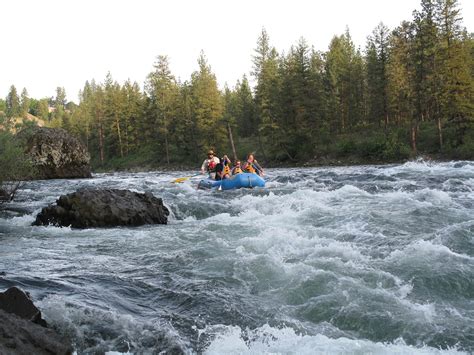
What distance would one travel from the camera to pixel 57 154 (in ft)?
104

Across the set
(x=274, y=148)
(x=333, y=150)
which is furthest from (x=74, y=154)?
(x=333, y=150)

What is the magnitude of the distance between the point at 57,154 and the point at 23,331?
97.5 ft

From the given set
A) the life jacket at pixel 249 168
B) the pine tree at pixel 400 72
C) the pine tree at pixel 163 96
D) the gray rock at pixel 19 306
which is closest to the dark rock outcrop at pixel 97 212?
the gray rock at pixel 19 306

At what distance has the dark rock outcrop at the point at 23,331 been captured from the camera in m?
3.74

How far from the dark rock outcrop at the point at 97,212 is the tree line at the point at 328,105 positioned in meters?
5.92

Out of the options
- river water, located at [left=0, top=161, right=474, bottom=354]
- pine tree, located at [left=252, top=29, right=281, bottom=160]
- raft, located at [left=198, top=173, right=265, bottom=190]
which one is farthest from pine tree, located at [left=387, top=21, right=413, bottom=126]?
river water, located at [left=0, top=161, right=474, bottom=354]

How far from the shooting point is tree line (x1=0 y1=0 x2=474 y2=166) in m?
33.7

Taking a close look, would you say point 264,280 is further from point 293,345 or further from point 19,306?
point 19,306

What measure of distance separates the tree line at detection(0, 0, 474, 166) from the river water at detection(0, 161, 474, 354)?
10169 millimetres

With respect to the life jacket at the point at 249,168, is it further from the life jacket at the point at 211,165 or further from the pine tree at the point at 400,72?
the pine tree at the point at 400,72

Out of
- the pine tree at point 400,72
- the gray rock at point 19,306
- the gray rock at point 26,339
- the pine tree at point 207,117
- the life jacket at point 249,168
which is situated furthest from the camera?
the pine tree at point 207,117

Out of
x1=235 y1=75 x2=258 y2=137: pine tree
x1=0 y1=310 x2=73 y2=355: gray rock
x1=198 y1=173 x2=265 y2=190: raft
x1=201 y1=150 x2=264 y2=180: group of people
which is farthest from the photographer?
x1=235 y1=75 x2=258 y2=137: pine tree

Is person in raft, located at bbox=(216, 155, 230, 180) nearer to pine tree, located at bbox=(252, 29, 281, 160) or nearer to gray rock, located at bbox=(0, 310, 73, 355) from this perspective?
gray rock, located at bbox=(0, 310, 73, 355)

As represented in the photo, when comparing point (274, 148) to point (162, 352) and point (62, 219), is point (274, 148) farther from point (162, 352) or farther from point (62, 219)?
point (162, 352)
